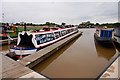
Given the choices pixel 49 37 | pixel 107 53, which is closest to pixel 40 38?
pixel 49 37

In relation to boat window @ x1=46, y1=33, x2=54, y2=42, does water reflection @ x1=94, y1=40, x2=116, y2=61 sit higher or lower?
lower

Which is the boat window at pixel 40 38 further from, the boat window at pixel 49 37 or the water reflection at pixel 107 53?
the water reflection at pixel 107 53

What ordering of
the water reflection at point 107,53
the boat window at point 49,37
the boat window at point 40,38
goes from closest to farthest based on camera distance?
1. the water reflection at point 107,53
2. the boat window at point 40,38
3. the boat window at point 49,37

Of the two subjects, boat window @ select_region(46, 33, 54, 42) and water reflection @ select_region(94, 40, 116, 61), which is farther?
boat window @ select_region(46, 33, 54, 42)

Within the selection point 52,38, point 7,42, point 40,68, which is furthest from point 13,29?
point 40,68

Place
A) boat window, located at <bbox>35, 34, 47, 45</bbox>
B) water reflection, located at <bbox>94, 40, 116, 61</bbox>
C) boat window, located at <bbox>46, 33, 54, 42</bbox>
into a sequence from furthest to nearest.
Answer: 1. boat window, located at <bbox>46, 33, 54, 42</bbox>
2. boat window, located at <bbox>35, 34, 47, 45</bbox>
3. water reflection, located at <bbox>94, 40, 116, 61</bbox>

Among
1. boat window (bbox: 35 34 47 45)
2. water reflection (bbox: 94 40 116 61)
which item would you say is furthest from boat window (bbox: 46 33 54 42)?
water reflection (bbox: 94 40 116 61)

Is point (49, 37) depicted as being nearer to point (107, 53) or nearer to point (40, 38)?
point (40, 38)

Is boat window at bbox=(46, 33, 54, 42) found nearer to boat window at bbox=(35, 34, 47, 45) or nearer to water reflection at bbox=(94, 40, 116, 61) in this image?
boat window at bbox=(35, 34, 47, 45)

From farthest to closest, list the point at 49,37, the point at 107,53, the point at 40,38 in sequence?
1. the point at 49,37
2. the point at 107,53
3. the point at 40,38

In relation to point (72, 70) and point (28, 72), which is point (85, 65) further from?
point (28, 72)

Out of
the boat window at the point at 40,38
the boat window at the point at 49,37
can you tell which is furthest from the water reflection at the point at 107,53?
the boat window at the point at 40,38

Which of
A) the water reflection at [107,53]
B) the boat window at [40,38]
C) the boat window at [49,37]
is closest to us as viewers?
the water reflection at [107,53]

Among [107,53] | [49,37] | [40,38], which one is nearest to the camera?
[40,38]
